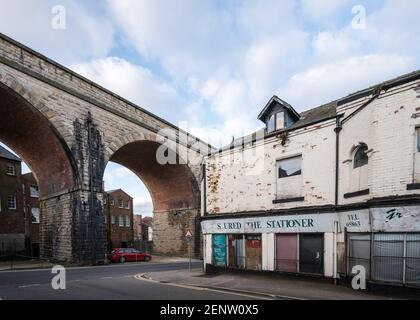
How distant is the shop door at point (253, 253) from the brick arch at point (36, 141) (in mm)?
12243

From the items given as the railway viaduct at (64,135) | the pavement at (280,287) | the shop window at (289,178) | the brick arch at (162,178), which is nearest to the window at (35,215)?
the brick arch at (162,178)

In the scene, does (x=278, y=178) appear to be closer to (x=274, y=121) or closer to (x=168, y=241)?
(x=274, y=121)

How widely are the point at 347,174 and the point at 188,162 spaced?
2067 cm

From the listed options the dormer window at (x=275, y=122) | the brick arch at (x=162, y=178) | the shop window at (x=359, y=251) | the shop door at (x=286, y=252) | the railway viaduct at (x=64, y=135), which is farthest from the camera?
the brick arch at (x=162, y=178)

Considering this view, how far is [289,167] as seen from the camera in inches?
524

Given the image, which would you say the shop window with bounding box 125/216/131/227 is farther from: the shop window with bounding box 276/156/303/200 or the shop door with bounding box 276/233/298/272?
the shop window with bounding box 276/156/303/200

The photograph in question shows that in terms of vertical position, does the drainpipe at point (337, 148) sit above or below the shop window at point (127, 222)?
above

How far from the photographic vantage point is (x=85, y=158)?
20359 mm

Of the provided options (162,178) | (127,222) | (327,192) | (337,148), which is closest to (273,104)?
(337,148)

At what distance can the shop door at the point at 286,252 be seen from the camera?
12.4 m

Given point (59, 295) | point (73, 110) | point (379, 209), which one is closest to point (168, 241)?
point (73, 110)

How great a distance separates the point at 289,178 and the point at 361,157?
3.14 metres

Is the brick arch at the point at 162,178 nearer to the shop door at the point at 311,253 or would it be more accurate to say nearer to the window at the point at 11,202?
the window at the point at 11,202

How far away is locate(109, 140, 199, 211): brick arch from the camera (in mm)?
28906
